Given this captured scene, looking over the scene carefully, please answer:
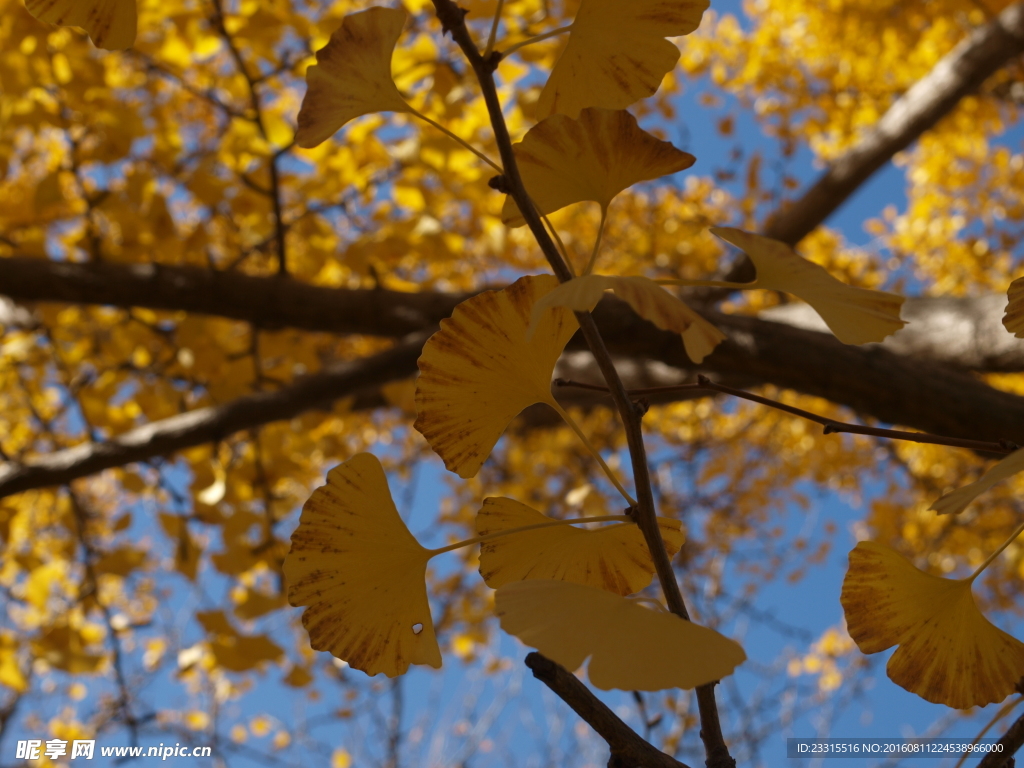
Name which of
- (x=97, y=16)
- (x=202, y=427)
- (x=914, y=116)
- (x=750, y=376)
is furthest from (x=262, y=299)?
(x=914, y=116)

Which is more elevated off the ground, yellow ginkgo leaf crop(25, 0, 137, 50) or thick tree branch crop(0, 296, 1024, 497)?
thick tree branch crop(0, 296, 1024, 497)

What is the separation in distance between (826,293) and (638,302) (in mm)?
140

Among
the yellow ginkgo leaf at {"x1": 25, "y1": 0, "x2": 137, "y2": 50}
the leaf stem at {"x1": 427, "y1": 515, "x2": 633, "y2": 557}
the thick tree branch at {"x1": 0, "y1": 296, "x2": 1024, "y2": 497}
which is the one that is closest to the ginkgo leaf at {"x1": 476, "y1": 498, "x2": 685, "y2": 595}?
the leaf stem at {"x1": 427, "y1": 515, "x2": 633, "y2": 557}

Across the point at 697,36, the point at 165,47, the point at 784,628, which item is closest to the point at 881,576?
the point at 165,47

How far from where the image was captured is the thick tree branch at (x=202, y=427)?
4.84ft

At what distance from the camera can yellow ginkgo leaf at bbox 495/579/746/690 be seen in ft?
0.77

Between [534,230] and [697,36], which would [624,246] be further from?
[534,230]

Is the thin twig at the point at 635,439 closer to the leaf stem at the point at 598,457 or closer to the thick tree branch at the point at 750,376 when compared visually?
the leaf stem at the point at 598,457

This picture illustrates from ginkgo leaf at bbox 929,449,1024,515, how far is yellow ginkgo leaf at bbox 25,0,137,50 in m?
0.43

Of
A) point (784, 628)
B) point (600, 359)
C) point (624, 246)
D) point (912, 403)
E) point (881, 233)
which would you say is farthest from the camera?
point (881, 233)

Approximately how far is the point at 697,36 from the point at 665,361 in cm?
312

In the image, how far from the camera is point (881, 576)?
1.13 ft

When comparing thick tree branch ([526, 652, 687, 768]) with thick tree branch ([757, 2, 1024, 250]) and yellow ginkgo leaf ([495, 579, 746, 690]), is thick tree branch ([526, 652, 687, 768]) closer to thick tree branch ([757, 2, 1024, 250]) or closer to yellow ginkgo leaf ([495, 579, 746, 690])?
yellow ginkgo leaf ([495, 579, 746, 690])

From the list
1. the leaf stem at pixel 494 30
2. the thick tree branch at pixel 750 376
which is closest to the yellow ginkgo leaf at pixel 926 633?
the leaf stem at pixel 494 30
